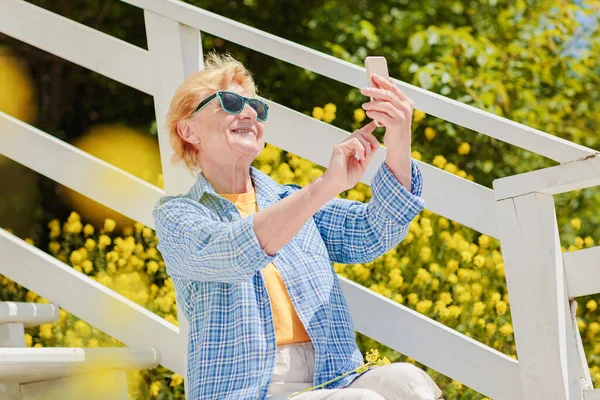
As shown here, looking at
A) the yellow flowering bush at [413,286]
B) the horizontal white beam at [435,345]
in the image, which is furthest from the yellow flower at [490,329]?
the horizontal white beam at [435,345]

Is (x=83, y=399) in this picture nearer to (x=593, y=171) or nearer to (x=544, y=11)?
(x=593, y=171)

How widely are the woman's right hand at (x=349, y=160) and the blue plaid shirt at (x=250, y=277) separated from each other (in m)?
0.16

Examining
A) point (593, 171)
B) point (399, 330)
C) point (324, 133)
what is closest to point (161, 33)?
point (324, 133)

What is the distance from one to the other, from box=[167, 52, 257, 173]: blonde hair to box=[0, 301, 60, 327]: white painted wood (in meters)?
0.64

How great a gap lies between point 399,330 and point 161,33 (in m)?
1.09

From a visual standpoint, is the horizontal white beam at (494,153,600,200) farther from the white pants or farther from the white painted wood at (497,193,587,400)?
the white pants

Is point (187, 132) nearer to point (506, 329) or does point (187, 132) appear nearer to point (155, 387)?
point (155, 387)

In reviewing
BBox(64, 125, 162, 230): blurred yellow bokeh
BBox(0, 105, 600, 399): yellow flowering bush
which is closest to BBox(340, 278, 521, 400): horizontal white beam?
BBox(0, 105, 600, 399): yellow flowering bush

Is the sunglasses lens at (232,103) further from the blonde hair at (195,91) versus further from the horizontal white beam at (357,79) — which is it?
the horizontal white beam at (357,79)

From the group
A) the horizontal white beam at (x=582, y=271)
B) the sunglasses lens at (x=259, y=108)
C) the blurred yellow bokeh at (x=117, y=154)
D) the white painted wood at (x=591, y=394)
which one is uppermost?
the blurred yellow bokeh at (x=117, y=154)

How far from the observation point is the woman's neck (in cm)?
223

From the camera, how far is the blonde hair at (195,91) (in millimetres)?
2230

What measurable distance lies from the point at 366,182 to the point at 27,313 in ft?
3.42

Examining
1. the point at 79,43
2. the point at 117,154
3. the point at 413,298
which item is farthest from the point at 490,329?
the point at 117,154
